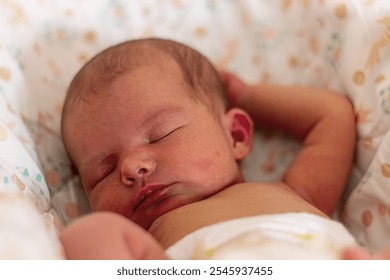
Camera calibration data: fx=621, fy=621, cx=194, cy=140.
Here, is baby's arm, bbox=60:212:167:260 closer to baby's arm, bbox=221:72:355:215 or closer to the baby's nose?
the baby's nose

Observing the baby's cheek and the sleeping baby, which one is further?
the baby's cheek

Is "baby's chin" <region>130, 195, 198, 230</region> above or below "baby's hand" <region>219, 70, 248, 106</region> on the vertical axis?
below

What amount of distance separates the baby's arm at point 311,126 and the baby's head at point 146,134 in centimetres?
15

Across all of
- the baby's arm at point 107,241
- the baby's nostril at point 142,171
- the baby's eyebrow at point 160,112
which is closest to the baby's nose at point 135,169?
the baby's nostril at point 142,171

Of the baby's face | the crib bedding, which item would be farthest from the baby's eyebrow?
the crib bedding

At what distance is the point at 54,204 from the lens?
141cm

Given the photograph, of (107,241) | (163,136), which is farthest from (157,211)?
(107,241)

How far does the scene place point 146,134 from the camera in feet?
4.22

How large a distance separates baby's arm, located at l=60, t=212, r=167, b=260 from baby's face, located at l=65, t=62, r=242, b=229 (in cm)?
23

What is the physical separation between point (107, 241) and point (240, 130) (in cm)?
60

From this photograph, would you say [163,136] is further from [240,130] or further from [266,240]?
[266,240]

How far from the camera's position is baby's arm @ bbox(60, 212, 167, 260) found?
961 mm
